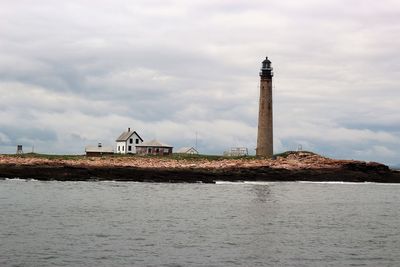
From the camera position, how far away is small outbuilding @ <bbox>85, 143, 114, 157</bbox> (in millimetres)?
101938

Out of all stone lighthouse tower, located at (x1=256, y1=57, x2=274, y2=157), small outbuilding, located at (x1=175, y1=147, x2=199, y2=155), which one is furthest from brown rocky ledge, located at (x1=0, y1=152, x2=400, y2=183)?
small outbuilding, located at (x1=175, y1=147, x2=199, y2=155)

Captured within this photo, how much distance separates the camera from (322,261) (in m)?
29.0

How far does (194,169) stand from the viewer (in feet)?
275

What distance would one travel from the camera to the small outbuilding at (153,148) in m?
105

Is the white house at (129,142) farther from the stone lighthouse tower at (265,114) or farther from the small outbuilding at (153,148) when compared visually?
the stone lighthouse tower at (265,114)

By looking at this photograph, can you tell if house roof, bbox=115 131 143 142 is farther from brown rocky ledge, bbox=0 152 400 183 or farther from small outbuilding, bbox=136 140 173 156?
brown rocky ledge, bbox=0 152 400 183

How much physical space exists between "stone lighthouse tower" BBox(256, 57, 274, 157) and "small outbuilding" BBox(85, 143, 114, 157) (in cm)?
2670

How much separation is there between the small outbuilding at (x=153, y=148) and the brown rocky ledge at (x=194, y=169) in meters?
11.8

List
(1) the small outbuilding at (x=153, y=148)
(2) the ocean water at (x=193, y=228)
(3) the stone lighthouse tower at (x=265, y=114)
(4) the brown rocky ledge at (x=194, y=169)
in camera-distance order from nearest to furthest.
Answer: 1. (2) the ocean water at (x=193, y=228)
2. (4) the brown rocky ledge at (x=194, y=169)
3. (3) the stone lighthouse tower at (x=265, y=114)
4. (1) the small outbuilding at (x=153, y=148)

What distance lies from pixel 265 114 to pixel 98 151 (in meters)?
29.7

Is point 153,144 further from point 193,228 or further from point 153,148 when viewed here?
point 193,228

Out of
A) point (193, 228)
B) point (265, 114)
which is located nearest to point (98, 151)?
point (265, 114)

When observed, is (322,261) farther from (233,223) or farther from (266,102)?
(266,102)

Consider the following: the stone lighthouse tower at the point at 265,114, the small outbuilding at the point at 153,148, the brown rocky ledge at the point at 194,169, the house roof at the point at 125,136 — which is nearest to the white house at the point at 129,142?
the house roof at the point at 125,136
